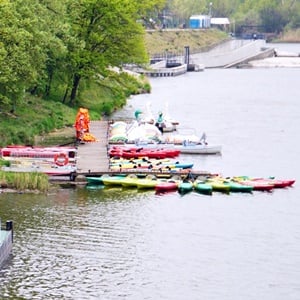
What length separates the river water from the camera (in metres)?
45.8

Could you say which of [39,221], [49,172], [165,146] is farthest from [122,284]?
[165,146]

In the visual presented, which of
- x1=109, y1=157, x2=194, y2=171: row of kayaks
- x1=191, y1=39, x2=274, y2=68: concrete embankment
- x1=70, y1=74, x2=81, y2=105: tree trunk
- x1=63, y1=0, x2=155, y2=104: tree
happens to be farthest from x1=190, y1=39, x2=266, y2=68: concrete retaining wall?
x1=109, y1=157, x2=194, y2=171: row of kayaks

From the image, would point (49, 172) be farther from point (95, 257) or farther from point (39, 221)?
point (95, 257)

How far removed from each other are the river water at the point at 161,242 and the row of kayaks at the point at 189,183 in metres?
0.68

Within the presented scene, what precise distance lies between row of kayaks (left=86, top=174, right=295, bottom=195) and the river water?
678 mm

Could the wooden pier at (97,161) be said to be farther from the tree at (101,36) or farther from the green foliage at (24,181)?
the tree at (101,36)

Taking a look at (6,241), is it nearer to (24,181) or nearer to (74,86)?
(24,181)

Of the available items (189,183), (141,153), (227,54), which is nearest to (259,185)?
(189,183)

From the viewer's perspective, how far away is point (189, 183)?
6375 cm

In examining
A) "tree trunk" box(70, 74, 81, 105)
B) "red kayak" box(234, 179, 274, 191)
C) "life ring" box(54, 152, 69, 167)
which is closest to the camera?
"red kayak" box(234, 179, 274, 191)

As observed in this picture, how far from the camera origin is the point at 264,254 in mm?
50781

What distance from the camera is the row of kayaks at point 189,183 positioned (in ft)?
208

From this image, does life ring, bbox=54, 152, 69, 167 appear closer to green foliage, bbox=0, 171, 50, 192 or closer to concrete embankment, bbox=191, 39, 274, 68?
green foliage, bbox=0, 171, 50, 192

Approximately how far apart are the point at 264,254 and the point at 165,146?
86.1 ft
